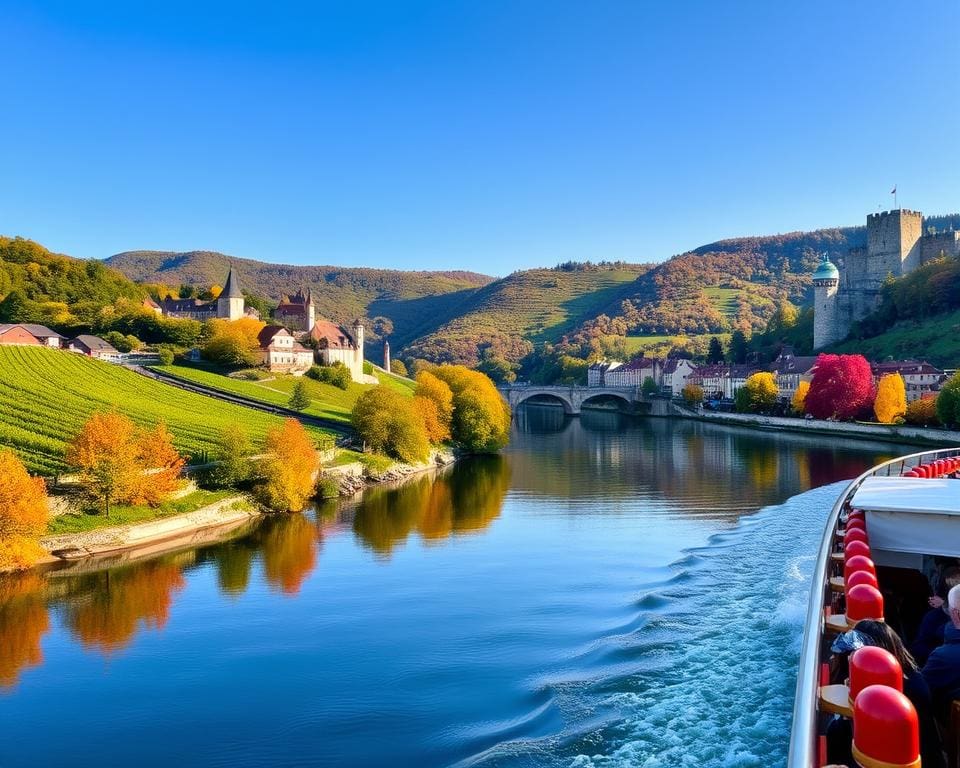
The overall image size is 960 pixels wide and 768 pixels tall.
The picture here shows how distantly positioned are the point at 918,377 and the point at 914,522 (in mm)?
65604

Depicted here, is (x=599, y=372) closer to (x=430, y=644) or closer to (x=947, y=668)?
(x=430, y=644)

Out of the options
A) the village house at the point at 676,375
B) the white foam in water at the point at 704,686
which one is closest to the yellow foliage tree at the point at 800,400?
the village house at the point at 676,375

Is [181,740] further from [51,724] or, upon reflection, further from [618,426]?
[618,426]

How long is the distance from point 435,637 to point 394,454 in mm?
29999

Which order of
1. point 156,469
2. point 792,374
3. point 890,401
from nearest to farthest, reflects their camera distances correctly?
point 156,469 < point 890,401 < point 792,374

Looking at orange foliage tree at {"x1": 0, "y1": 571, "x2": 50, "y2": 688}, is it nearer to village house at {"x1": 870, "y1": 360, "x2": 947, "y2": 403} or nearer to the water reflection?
the water reflection

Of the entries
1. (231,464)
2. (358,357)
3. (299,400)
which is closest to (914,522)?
(231,464)

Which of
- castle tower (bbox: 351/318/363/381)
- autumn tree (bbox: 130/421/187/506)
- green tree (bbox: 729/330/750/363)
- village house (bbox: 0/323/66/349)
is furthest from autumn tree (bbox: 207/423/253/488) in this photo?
green tree (bbox: 729/330/750/363)

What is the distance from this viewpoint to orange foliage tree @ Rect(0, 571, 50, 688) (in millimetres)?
16656

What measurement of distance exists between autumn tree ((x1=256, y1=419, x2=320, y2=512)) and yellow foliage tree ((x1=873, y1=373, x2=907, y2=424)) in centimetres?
4621

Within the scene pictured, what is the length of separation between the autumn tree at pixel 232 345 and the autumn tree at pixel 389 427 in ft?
87.5

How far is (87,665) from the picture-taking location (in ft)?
54.2

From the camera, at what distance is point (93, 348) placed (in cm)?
6725

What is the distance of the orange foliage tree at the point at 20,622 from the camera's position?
656 inches
